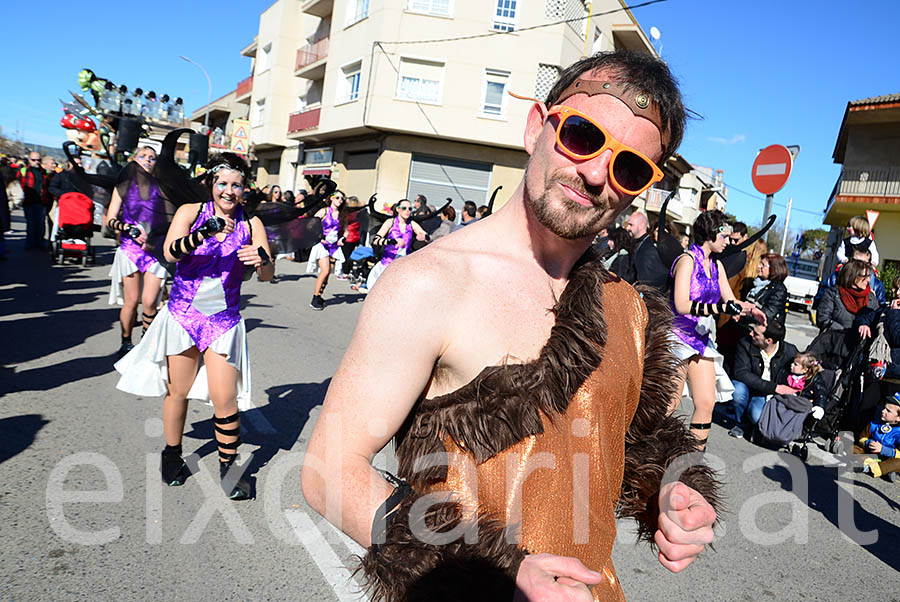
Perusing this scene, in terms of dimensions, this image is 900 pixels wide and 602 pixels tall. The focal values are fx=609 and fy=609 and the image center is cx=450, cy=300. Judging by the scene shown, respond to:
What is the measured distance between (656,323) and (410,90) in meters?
22.9

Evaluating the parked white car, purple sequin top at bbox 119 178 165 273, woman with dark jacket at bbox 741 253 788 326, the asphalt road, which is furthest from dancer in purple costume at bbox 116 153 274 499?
the parked white car

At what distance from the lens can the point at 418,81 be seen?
23016mm

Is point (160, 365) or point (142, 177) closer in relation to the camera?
point (160, 365)

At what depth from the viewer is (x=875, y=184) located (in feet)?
75.1

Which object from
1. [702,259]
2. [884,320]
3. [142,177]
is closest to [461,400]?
[702,259]

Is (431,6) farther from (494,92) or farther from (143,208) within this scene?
(143,208)

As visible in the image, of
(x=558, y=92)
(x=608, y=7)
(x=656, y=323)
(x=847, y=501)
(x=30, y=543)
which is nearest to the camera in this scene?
(x=558, y=92)

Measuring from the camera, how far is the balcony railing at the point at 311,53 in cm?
3060

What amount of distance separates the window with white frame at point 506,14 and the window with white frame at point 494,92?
5.77 ft

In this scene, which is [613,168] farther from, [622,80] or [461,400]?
[461,400]

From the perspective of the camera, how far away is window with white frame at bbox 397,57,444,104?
75.3ft

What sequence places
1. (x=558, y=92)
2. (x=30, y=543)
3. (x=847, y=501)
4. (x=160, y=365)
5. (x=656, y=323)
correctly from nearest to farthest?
1. (x=558, y=92)
2. (x=656, y=323)
3. (x=30, y=543)
4. (x=160, y=365)
5. (x=847, y=501)

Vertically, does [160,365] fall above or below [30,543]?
above

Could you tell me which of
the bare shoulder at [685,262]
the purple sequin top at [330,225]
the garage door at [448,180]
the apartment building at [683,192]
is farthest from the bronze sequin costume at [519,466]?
the apartment building at [683,192]
